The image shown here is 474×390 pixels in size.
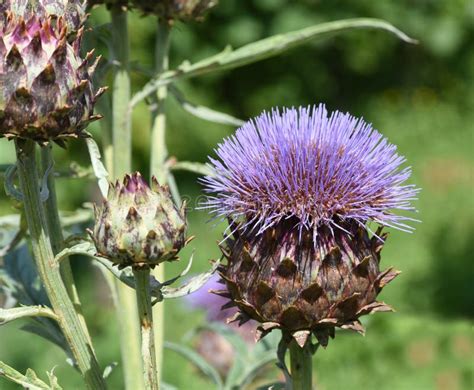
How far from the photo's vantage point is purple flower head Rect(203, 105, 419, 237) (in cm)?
101

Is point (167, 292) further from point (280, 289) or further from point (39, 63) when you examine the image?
point (39, 63)

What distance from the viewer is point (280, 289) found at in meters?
1.01

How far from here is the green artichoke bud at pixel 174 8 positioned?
129 centimetres

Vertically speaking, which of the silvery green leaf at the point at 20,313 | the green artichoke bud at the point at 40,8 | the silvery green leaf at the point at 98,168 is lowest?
the silvery green leaf at the point at 20,313

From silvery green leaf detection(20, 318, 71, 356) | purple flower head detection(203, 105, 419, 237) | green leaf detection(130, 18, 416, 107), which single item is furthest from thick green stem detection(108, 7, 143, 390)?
purple flower head detection(203, 105, 419, 237)

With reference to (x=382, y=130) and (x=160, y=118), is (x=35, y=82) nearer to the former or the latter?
(x=160, y=118)

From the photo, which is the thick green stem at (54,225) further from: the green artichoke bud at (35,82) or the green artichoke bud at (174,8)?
the green artichoke bud at (174,8)

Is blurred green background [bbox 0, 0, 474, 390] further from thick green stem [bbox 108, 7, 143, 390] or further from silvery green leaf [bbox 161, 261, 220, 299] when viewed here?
silvery green leaf [bbox 161, 261, 220, 299]

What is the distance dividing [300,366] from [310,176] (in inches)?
8.9

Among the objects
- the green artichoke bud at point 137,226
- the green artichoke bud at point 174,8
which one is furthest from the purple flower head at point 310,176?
the green artichoke bud at point 174,8

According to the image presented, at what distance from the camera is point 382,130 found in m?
5.07

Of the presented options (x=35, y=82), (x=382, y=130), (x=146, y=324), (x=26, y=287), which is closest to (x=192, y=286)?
(x=146, y=324)

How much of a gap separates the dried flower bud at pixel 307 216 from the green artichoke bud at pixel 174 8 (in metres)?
0.33

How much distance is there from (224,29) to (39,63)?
3.64m
